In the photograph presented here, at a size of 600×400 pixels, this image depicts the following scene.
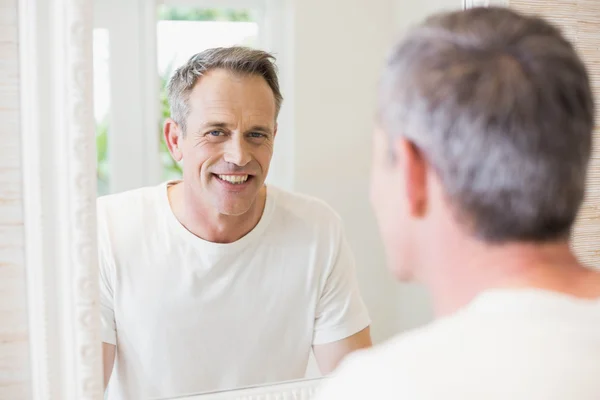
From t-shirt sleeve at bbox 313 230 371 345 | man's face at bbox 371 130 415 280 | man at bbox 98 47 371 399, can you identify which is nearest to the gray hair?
man at bbox 98 47 371 399

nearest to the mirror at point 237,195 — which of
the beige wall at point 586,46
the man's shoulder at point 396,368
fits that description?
the beige wall at point 586,46

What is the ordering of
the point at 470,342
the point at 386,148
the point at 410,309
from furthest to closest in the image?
the point at 410,309 < the point at 386,148 < the point at 470,342

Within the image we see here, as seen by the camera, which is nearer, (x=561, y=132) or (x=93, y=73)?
(x=561, y=132)

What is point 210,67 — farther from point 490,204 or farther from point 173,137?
point 490,204

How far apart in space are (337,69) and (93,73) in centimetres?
34

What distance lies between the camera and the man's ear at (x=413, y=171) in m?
0.53

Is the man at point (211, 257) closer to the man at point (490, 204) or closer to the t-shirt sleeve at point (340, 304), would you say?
the t-shirt sleeve at point (340, 304)

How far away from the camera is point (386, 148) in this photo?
554 millimetres

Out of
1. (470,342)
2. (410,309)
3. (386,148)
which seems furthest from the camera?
(410,309)

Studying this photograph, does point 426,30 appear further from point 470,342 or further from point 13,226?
point 13,226

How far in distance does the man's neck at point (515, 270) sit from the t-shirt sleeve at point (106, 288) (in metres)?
0.49

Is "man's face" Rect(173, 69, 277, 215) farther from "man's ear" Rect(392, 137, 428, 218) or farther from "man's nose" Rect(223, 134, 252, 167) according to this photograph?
"man's ear" Rect(392, 137, 428, 218)

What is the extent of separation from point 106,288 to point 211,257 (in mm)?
142

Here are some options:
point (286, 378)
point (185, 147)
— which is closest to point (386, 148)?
point (185, 147)
